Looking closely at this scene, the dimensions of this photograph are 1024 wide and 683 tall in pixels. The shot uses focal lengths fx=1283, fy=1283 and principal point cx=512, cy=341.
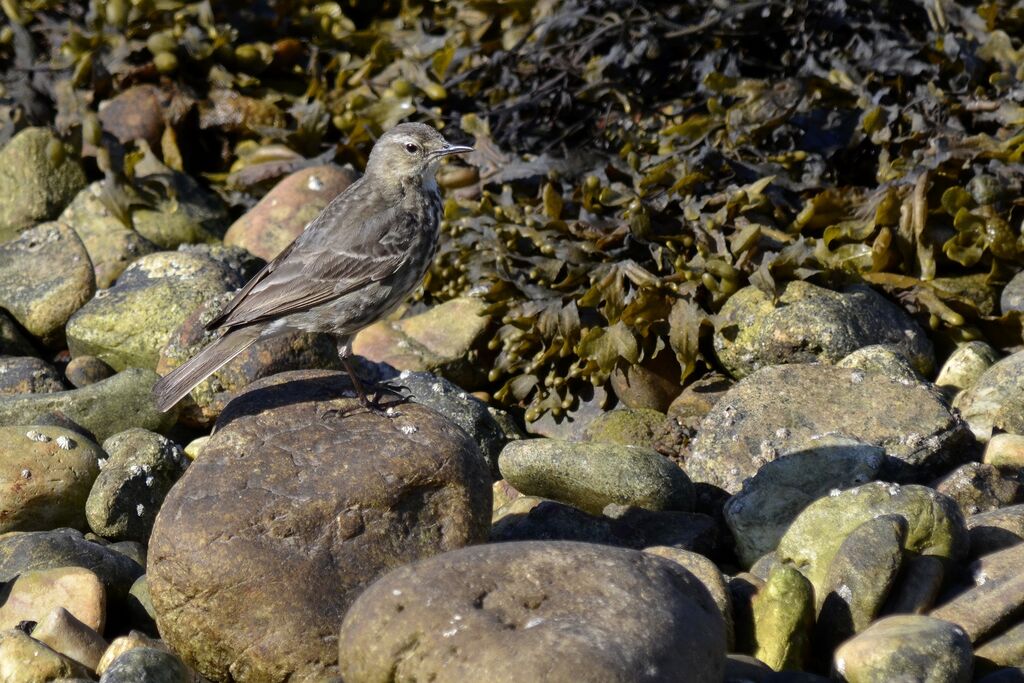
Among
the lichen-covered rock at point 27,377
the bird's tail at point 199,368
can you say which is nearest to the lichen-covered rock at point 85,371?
the lichen-covered rock at point 27,377

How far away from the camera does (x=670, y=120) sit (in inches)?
325

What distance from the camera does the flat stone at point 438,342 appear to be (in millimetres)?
7398

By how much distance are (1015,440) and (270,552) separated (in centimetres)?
329

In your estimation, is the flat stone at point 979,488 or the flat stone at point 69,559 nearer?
the flat stone at point 69,559

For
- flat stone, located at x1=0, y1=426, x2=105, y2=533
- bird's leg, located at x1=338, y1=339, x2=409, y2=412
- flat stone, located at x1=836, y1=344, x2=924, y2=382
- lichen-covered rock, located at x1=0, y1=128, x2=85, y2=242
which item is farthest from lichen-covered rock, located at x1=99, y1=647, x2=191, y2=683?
lichen-covered rock, located at x1=0, y1=128, x2=85, y2=242

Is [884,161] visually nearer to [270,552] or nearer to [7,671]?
[270,552]

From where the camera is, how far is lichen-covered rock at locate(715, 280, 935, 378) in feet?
21.6

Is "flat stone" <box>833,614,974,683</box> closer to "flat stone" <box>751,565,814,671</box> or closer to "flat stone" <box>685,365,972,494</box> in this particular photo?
"flat stone" <box>751,565,814,671</box>

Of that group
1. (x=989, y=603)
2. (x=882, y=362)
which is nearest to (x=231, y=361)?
(x=882, y=362)

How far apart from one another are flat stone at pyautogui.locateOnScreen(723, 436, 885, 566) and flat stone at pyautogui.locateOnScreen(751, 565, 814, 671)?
2.15 ft

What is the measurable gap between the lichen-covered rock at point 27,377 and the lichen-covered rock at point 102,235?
1102 mm

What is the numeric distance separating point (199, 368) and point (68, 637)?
1.39 meters

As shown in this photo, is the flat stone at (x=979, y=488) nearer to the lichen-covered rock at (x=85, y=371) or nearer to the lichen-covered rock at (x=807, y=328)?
the lichen-covered rock at (x=807, y=328)

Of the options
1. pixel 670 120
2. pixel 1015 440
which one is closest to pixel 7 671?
pixel 1015 440
